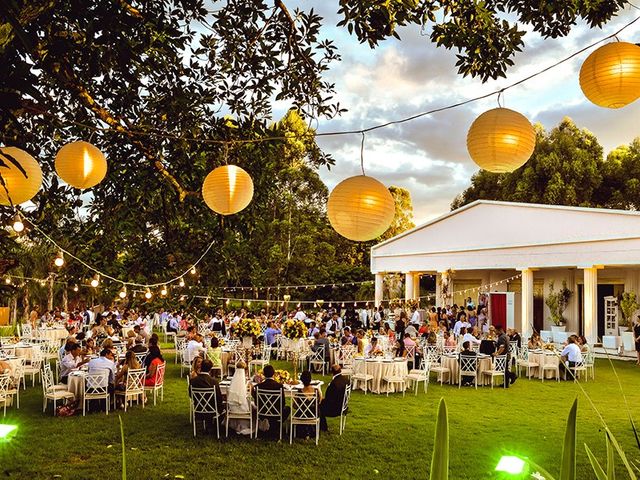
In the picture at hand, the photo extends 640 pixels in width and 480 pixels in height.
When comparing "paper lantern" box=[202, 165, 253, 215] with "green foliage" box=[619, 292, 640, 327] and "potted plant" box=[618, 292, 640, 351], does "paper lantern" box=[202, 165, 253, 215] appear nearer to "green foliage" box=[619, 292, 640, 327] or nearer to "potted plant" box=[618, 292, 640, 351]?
"potted plant" box=[618, 292, 640, 351]

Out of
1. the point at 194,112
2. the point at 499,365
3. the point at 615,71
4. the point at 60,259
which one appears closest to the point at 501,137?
the point at 615,71

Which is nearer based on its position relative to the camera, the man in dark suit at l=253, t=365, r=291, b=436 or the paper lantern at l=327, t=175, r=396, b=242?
the paper lantern at l=327, t=175, r=396, b=242

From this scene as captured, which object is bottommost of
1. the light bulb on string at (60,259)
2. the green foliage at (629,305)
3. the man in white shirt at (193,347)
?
the man in white shirt at (193,347)

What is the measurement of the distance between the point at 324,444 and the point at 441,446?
7.84 m

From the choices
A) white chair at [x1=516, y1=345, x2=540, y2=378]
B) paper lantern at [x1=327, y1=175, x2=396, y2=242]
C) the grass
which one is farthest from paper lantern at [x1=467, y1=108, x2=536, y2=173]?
white chair at [x1=516, y1=345, x2=540, y2=378]

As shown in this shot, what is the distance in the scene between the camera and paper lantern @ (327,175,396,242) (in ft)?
14.6

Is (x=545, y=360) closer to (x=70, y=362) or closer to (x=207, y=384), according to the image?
(x=207, y=384)

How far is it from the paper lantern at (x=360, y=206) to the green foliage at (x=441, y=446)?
3551 mm

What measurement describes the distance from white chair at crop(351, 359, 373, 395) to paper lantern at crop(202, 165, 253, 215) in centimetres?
779

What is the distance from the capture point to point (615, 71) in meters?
4.35

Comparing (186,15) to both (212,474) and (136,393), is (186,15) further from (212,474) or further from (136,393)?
(136,393)

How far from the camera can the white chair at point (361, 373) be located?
12180mm

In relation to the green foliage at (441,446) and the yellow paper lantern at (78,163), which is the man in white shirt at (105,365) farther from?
the green foliage at (441,446)

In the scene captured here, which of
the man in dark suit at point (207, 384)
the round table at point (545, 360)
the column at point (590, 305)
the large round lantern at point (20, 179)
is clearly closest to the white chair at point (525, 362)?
the round table at point (545, 360)
